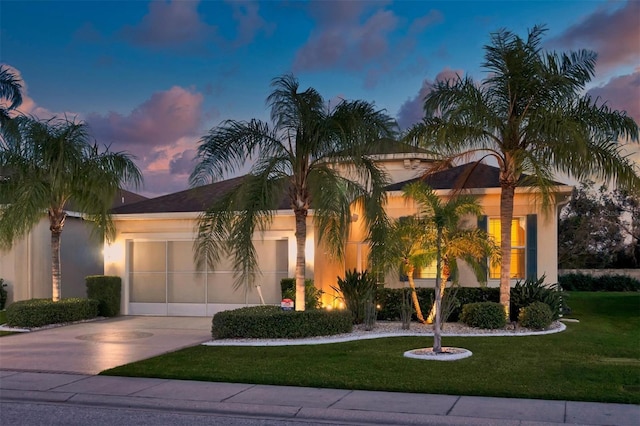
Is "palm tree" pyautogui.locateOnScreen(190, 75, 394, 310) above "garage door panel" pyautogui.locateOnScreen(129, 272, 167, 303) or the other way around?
above

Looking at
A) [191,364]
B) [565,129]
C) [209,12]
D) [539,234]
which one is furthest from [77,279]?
[565,129]

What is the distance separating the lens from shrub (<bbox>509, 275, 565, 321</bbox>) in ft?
52.1

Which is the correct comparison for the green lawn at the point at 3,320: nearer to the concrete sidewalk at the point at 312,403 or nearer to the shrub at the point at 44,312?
the shrub at the point at 44,312

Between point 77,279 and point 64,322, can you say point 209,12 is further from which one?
point 77,279

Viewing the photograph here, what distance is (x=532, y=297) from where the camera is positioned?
52.2 feet

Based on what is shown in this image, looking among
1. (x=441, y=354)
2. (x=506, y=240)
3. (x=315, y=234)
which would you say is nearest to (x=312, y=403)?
(x=441, y=354)

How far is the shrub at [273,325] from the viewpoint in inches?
543

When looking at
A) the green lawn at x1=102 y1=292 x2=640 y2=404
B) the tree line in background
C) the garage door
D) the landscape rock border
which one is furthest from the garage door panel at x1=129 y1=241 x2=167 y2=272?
the tree line in background

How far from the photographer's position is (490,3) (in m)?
15.0

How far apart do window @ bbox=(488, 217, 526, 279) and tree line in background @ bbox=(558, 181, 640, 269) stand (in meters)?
22.5

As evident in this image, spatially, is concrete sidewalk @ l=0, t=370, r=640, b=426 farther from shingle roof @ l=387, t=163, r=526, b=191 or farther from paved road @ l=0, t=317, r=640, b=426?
shingle roof @ l=387, t=163, r=526, b=191

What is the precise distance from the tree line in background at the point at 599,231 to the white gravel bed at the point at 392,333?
24758mm

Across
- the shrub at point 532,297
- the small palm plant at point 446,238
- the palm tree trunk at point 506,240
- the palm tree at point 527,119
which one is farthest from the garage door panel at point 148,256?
the shrub at point 532,297

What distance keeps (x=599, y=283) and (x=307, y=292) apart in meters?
24.6
